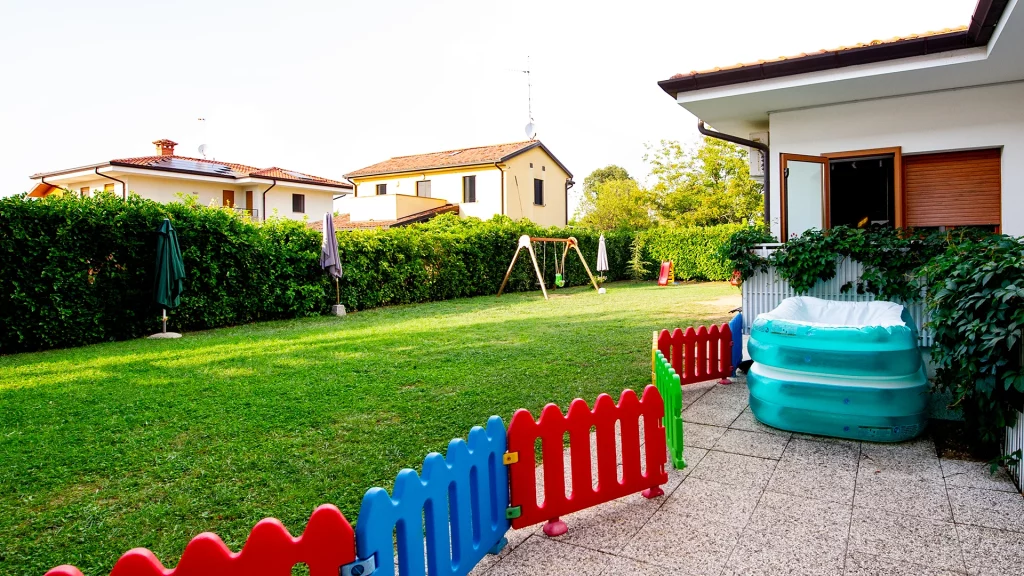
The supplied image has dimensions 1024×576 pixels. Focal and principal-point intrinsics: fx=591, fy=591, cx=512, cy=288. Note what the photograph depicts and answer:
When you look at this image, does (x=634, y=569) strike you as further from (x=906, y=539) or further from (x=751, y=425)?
(x=751, y=425)

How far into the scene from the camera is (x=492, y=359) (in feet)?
24.5

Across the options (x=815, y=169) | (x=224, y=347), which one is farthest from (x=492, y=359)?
(x=815, y=169)

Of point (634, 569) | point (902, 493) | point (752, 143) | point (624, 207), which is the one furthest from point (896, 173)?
point (624, 207)

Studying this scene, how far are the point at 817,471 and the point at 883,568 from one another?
123 centimetres

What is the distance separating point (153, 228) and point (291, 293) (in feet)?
9.81

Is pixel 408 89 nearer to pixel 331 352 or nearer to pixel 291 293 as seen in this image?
pixel 291 293

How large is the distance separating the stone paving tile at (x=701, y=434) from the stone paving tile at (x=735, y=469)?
201 millimetres

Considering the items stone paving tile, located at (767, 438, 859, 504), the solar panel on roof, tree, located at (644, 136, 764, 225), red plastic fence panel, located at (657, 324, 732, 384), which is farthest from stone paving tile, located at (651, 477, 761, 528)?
tree, located at (644, 136, 764, 225)

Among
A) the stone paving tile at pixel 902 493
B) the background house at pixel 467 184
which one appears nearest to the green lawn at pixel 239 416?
the stone paving tile at pixel 902 493

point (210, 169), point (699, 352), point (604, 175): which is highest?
point (604, 175)

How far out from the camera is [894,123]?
7.11 meters

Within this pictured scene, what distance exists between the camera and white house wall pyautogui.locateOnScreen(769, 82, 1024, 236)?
6594 millimetres

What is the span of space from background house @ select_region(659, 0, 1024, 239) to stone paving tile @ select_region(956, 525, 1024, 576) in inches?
190

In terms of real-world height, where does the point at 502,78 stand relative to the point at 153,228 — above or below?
above
